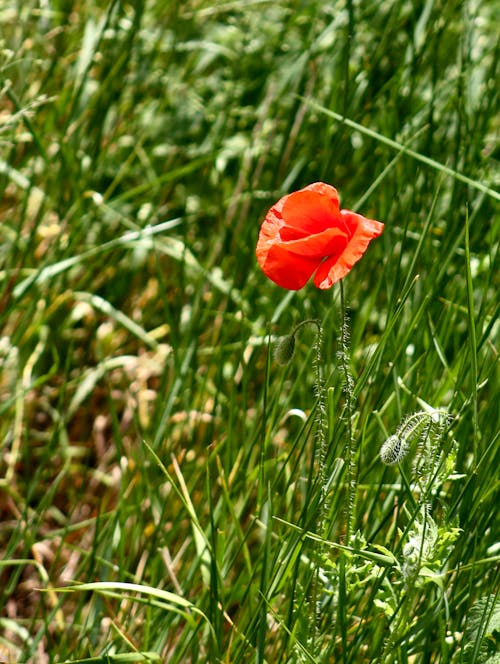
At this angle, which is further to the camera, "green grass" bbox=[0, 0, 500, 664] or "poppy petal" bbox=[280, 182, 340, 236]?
"green grass" bbox=[0, 0, 500, 664]

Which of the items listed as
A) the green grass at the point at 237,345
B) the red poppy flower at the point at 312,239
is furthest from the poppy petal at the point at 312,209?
the green grass at the point at 237,345

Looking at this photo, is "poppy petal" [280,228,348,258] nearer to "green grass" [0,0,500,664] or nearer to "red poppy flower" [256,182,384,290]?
"red poppy flower" [256,182,384,290]

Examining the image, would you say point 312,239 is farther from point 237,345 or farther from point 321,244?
point 237,345

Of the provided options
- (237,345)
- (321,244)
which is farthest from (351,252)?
(237,345)

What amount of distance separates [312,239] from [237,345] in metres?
0.96

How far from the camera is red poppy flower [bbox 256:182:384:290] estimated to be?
47.2 inches

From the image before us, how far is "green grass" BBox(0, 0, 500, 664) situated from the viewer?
1.37m

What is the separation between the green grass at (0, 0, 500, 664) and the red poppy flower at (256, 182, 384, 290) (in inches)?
4.7

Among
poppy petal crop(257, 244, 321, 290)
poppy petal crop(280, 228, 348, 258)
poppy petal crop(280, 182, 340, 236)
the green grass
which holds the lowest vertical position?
the green grass

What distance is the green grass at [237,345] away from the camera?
53.9 inches

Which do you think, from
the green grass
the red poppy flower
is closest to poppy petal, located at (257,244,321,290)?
the red poppy flower

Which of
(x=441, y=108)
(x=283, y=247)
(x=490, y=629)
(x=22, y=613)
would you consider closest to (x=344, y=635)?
(x=490, y=629)

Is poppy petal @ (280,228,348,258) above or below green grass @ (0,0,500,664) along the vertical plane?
above

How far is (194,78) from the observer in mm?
2783
